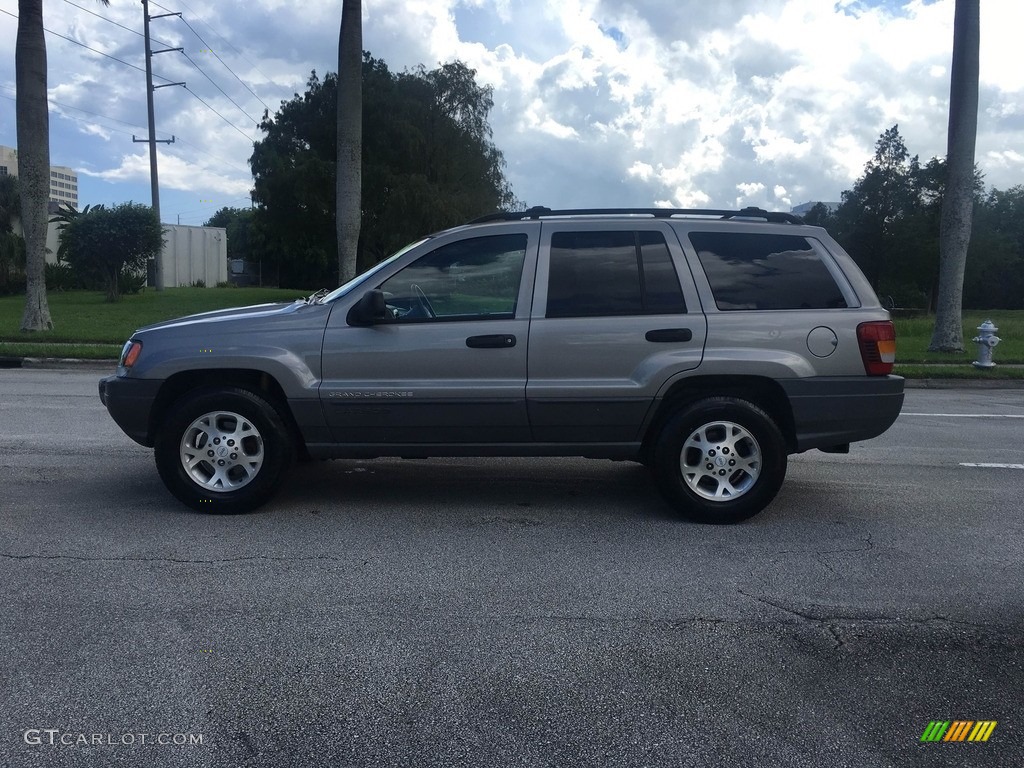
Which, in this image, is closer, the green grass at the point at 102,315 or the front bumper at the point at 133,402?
the front bumper at the point at 133,402

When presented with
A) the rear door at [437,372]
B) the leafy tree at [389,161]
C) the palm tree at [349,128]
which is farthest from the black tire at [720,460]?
the leafy tree at [389,161]

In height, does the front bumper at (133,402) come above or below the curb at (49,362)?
above

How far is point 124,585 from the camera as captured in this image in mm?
4418

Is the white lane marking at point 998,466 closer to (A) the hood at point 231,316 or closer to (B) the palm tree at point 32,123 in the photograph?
(A) the hood at point 231,316

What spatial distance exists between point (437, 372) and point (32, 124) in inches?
652

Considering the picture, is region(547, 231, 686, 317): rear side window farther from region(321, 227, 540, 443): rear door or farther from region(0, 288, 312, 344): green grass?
region(0, 288, 312, 344): green grass

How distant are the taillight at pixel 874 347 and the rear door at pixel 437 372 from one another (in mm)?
2104

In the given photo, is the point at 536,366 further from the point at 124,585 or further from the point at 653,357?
the point at 124,585

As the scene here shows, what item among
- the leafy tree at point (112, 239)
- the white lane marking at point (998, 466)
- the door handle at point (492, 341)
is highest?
the leafy tree at point (112, 239)

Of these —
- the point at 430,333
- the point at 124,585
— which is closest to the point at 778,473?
the point at 430,333

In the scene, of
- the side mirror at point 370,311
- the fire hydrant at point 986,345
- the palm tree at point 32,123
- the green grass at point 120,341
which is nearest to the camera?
the side mirror at point 370,311

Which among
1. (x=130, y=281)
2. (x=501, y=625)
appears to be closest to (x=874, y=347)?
(x=501, y=625)

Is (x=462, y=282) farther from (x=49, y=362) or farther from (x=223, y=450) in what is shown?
(x=49, y=362)

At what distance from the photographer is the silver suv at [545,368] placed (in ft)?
17.9
